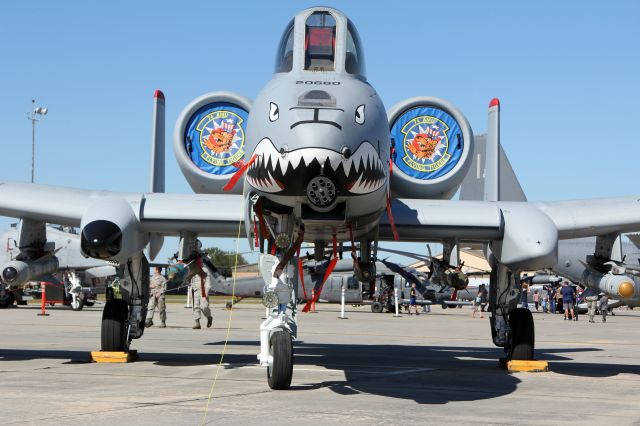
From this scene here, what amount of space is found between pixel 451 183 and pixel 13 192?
6.28 metres

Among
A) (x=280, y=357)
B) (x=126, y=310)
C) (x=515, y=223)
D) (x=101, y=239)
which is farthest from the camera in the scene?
(x=126, y=310)

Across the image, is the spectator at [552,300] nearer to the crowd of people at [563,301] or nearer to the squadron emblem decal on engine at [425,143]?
the crowd of people at [563,301]

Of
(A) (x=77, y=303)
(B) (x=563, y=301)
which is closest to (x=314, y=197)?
(A) (x=77, y=303)

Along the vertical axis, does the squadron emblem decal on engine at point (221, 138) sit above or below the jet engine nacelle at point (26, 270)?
above

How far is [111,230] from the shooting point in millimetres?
11047

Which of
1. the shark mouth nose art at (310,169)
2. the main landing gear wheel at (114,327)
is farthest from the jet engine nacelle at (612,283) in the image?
the main landing gear wheel at (114,327)

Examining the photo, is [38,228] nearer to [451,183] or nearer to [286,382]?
[286,382]

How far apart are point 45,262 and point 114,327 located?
1430mm

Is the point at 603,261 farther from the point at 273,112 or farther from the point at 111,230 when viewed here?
the point at 111,230

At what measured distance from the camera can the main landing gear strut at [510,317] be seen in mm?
13102

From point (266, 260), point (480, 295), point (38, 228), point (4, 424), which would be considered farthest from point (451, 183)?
point (480, 295)

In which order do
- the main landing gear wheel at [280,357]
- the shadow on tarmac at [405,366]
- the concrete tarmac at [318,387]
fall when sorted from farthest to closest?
the shadow on tarmac at [405,366] → the main landing gear wheel at [280,357] → the concrete tarmac at [318,387]

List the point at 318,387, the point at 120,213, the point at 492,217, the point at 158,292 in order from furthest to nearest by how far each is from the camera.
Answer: the point at 158,292 → the point at 492,217 → the point at 120,213 → the point at 318,387

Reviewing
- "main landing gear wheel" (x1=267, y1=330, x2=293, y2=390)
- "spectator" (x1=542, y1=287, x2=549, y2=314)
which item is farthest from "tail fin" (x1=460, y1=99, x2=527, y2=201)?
"spectator" (x1=542, y1=287, x2=549, y2=314)
